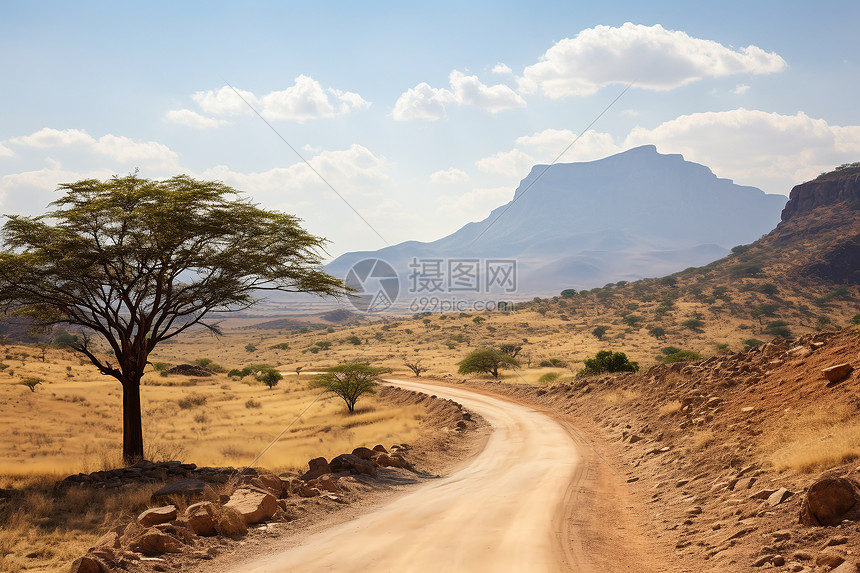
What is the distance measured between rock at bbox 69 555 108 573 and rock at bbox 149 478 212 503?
5.30 m

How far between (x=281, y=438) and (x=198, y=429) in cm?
571

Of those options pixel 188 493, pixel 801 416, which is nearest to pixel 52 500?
pixel 188 493

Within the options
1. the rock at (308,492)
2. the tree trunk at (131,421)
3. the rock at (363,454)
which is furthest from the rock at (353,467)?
the tree trunk at (131,421)

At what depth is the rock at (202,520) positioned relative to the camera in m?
10.3

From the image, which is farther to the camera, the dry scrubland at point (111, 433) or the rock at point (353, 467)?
the rock at point (353, 467)

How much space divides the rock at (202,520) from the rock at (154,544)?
0.84 m

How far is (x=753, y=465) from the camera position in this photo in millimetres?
11992

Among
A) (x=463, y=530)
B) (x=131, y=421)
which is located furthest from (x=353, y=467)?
(x=131, y=421)

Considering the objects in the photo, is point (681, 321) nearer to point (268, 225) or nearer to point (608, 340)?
point (608, 340)

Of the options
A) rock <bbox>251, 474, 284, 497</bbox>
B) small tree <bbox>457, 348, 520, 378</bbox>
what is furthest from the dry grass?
small tree <bbox>457, 348, 520, 378</bbox>

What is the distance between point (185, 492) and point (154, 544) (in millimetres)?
4967

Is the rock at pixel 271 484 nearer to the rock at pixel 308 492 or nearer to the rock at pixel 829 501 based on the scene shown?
the rock at pixel 308 492

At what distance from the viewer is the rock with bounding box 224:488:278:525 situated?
1121cm

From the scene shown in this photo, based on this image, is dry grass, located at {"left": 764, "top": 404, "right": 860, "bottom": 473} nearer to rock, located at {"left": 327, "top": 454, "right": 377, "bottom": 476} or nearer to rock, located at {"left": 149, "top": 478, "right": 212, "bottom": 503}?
rock, located at {"left": 327, "top": 454, "right": 377, "bottom": 476}
